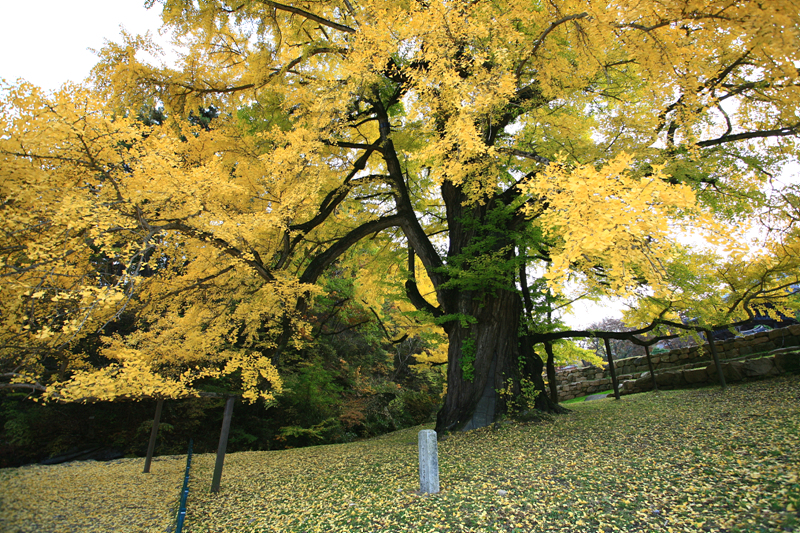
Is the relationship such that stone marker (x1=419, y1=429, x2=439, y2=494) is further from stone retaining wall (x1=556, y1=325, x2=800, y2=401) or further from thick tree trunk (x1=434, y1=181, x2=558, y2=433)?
stone retaining wall (x1=556, y1=325, x2=800, y2=401)

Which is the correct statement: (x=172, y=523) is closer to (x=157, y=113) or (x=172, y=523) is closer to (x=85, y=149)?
(x=85, y=149)

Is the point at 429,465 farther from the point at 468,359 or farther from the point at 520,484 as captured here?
the point at 468,359

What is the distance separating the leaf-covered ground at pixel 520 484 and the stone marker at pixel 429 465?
0.31ft

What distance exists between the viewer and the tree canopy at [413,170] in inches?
126

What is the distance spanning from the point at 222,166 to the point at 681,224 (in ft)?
23.2

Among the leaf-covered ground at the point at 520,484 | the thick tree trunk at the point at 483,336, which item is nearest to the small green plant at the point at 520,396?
the thick tree trunk at the point at 483,336

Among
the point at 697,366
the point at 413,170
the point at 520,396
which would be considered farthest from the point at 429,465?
the point at 697,366

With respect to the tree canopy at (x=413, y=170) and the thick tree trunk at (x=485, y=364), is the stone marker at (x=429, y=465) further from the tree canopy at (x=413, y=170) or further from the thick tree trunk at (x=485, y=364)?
the thick tree trunk at (x=485, y=364)

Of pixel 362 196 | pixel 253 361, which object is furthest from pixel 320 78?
pixel 253 361

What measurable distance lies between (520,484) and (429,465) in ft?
2.77

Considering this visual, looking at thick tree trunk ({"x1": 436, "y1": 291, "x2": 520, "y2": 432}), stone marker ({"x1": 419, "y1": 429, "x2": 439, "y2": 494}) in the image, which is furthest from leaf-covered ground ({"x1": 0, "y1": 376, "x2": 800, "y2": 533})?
thick tree trunk ({"x1": 436, "y1": 291, "x2": 520, "y2": 432})

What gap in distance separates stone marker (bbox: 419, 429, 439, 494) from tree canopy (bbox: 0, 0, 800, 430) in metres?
2.12

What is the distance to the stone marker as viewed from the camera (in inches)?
140

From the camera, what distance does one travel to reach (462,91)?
14.3ft
